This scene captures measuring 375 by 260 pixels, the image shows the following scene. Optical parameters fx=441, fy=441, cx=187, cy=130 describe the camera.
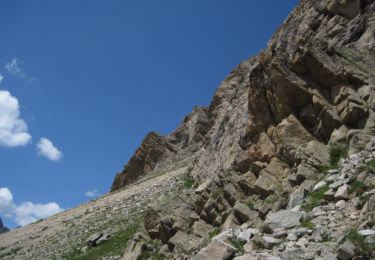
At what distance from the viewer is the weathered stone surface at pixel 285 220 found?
37.0ft

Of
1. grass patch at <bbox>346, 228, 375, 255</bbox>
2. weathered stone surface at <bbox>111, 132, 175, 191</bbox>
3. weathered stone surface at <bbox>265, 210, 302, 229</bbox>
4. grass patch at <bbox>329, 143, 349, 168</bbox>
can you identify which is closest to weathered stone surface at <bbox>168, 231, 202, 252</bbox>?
weathered stone surface at <bbox>265, 210, 302, 229</bbox>

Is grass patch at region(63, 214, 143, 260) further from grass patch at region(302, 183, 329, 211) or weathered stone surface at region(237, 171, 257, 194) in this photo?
grass patch at region(302, 183, 329, 211)

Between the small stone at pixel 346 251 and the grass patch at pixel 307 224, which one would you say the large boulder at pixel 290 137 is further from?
the small stone at pixel 346 251

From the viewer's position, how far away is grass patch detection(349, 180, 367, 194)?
11023mm

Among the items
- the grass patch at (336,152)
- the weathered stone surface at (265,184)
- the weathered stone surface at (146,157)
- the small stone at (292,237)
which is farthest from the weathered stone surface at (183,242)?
the weathered stone surface at (146,157)

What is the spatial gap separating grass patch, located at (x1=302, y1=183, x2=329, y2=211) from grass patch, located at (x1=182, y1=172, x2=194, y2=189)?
19705 millimetres

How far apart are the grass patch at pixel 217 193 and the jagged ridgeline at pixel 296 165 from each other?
2.2 inches

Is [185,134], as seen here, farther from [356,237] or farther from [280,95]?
[356,237]

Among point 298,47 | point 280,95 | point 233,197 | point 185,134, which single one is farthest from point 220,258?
point 185,134

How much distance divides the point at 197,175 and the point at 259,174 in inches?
557

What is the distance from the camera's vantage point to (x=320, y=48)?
17812mm

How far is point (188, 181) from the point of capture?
113ft

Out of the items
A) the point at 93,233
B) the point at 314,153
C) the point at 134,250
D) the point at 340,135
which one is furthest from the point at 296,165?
the point at 93,233

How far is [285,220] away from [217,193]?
7.75 m
